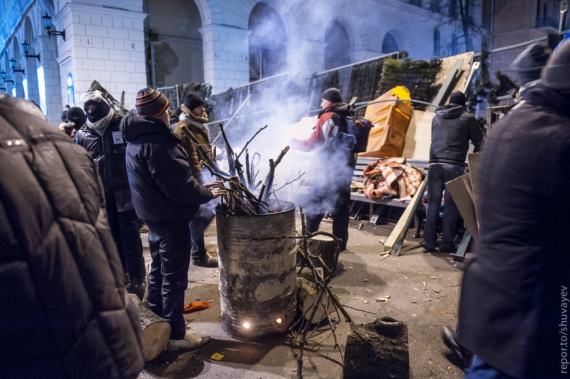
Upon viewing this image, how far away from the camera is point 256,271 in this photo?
3332mm

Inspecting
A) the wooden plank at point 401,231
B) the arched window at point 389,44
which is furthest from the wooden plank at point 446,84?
the arched window at point 389,44

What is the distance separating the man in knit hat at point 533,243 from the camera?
1.33 metres

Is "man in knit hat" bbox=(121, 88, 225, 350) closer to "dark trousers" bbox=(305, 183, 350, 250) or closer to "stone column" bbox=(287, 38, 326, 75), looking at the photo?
"dark trousers" bbox=(305, 183, 350, 250)

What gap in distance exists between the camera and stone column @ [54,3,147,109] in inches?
524

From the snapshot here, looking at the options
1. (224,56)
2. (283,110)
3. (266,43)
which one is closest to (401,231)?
(283,110)

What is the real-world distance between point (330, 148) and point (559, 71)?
4177 mm

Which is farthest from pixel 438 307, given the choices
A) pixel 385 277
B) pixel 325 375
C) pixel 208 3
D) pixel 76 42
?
pixel 208 3

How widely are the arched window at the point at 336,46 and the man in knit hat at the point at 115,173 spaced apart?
2030 cm

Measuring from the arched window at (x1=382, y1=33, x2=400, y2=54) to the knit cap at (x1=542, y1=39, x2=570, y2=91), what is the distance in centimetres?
2636

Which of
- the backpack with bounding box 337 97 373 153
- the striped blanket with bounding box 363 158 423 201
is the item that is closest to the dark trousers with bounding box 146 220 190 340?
the backpack with bounding box 337 97 373 153

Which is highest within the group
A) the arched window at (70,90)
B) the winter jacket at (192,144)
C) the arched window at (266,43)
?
the arched window at (266,43)

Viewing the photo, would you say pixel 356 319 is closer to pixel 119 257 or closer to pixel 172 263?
pixel 172 263

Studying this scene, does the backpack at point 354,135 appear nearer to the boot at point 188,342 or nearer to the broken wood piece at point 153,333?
the boot at point 188,342

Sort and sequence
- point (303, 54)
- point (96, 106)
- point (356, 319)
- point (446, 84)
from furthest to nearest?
point (303, 54), point (446, 84), point (96, 106), point (356, 319)
